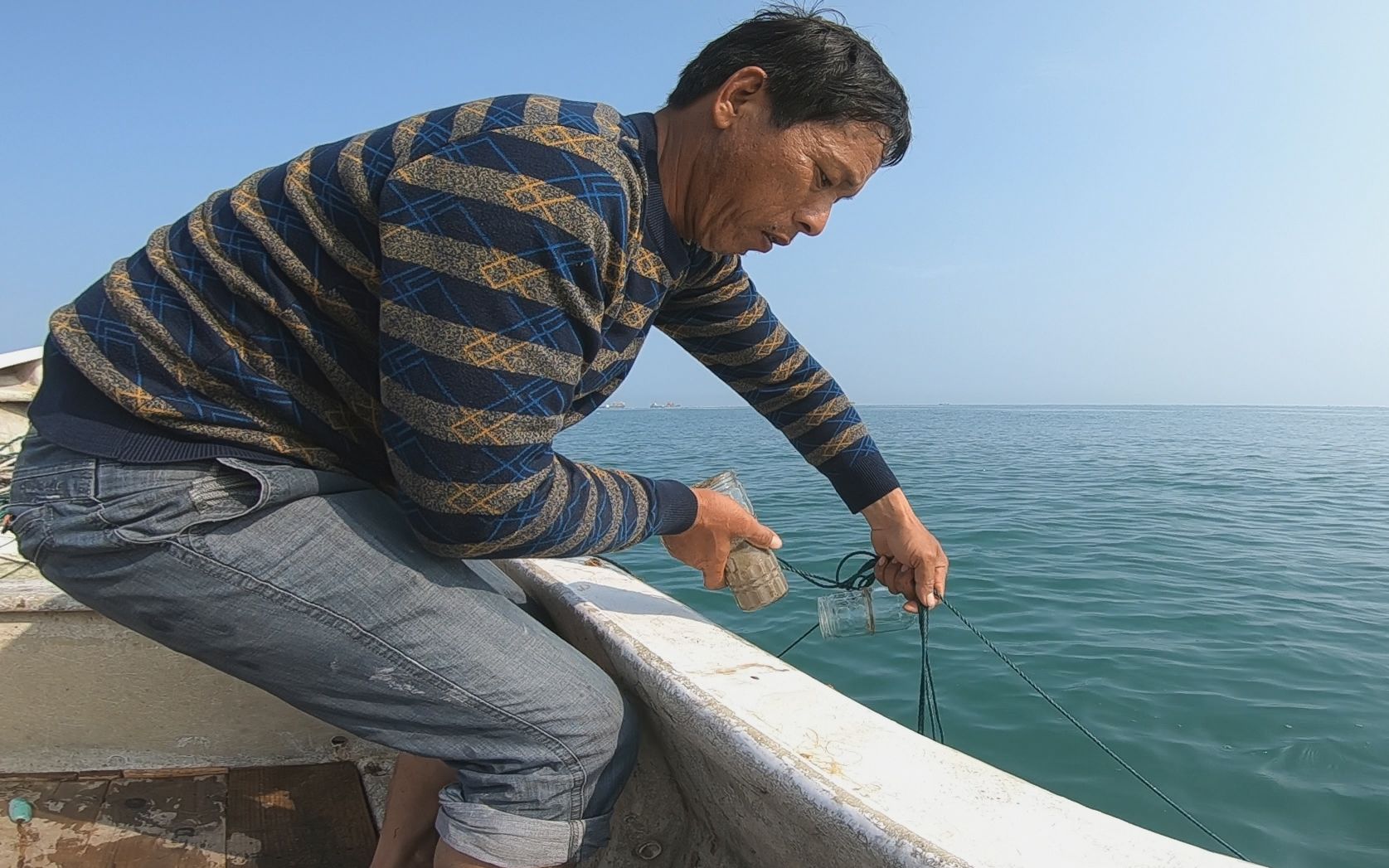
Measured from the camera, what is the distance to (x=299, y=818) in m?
2.06

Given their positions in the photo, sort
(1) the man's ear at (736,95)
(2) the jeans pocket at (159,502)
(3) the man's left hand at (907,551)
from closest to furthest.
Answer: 1. (2) the jeans pocket at (159,502)
2. (1) the man's ear at (736,95)
3. (3) the man's left hand at (907,551)

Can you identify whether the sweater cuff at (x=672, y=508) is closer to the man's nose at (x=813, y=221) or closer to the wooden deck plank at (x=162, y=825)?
the man's nose at (x=813, y=221)

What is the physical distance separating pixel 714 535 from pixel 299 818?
4.07 ft

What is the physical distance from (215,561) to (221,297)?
357 mm

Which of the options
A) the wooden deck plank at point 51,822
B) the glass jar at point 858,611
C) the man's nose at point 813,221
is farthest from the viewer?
the glass jar at point 858,611

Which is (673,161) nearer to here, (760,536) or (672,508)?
(672,508)

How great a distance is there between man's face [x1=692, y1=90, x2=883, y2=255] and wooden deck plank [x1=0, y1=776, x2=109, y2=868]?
1.93 metres

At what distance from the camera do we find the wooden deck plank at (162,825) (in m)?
1.91

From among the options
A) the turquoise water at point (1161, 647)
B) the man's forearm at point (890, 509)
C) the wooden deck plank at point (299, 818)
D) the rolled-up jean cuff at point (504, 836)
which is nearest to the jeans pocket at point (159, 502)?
the rolled-up jean cuff at point (504, 836)

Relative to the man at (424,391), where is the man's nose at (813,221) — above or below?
above

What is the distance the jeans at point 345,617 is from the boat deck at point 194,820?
0.84 metres

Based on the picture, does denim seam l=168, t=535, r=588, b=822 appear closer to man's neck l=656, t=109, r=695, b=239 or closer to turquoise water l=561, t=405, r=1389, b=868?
man's neck l=656, t=109, r=695, b=239

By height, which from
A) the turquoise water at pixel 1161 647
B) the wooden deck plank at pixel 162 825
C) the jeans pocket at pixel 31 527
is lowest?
the turquoise water at pixel 1161 647

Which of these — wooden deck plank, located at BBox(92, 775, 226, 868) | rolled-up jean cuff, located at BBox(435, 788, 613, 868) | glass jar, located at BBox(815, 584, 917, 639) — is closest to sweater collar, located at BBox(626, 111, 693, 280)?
rolled-up jean cuff, located at BBox(435, 788, 613, 868)
